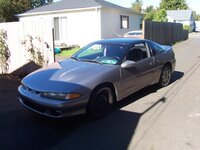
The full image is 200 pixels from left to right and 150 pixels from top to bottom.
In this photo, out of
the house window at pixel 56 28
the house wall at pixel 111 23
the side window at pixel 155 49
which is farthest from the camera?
the house window at pixel 56 28

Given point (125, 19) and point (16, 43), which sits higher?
point (125, 19)

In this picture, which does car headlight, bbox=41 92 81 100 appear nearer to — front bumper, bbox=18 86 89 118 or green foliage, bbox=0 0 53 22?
front bumper, bbox=18 86 89 118

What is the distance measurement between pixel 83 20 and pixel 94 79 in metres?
16.7

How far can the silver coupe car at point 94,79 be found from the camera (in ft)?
15.7

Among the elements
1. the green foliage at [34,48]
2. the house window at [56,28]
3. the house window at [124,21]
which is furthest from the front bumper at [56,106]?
the house window at [124,21]

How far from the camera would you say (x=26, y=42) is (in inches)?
377

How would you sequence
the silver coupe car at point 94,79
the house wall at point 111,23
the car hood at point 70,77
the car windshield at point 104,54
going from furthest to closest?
the house wall at point 111,23
the car windshield at point 104,54
the car hood at point 70,77
the silver coupe car at point 94,79

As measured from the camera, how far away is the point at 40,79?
17.4ft

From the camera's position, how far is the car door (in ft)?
19.5

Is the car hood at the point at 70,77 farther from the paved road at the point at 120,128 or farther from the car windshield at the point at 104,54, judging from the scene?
the paved road at the point at 120,128

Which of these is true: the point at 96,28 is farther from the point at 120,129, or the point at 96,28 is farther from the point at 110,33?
the point at 120,129

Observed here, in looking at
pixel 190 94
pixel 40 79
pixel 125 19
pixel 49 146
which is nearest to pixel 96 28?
pixel 125 19

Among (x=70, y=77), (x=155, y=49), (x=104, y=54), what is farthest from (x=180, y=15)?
(x=70, y=77)

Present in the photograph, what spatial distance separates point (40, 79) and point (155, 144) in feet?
8.12
